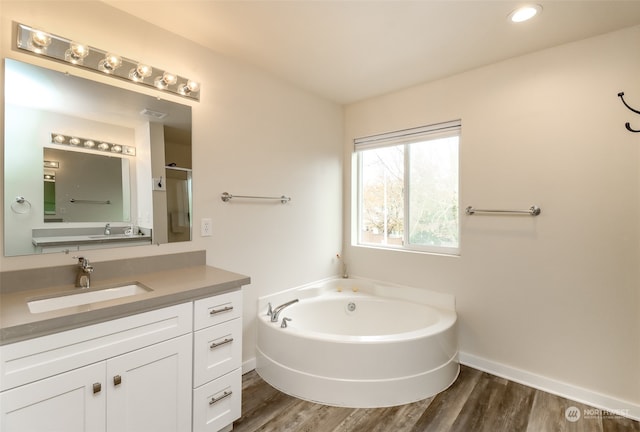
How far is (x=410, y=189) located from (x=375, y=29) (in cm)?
148

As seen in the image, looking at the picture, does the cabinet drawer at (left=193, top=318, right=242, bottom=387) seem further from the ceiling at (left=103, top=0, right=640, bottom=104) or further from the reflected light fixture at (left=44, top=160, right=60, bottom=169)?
the ceiling at (left=103, top=0, right=640, bottom=104)

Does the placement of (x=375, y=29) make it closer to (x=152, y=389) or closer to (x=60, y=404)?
(x=152, y=389)

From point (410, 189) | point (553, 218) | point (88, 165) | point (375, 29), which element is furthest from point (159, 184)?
point (553, 218)

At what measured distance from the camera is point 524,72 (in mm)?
Answer: 2209

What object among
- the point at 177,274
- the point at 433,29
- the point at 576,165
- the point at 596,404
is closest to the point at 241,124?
the point at 177,274

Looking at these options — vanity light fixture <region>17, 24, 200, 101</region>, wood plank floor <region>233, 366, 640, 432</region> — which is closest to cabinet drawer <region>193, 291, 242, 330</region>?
wood plank floor <region>233, 366, 640, 432</region>

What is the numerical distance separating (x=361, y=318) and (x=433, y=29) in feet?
7.68

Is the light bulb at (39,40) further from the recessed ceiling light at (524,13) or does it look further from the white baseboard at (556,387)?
the white baseboard at (556,387)

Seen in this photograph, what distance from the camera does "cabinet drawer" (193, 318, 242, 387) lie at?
5.02 ft

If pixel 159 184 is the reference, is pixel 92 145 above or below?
above

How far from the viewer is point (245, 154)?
236 cm

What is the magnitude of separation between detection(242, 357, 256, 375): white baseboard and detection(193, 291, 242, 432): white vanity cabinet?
0.62 m

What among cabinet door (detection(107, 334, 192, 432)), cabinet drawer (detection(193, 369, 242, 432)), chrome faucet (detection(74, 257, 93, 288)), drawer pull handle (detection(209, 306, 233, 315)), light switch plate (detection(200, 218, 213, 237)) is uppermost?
light switch plate (detection(200, 218, 213, 237))

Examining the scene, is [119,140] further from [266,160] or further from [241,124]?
[266,160]
